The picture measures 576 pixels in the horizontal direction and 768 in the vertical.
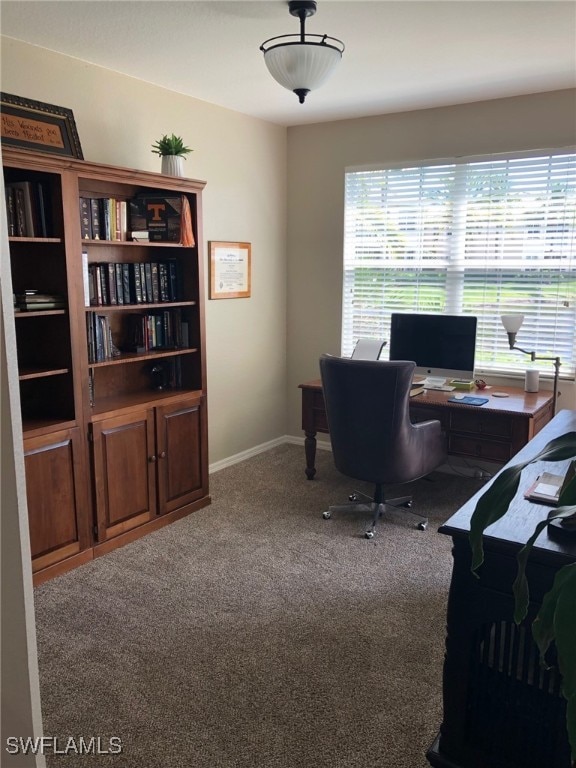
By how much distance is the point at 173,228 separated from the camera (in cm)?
361

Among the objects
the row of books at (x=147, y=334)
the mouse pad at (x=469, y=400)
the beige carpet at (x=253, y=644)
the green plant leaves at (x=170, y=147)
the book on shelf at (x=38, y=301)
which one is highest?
the green plant leaves at (x=170, y=147)

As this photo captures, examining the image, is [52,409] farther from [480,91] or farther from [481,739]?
[480,91]

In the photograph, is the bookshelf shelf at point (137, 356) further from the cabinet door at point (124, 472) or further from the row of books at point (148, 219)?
the row of books at point (148, 219)

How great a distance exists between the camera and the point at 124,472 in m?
3.39

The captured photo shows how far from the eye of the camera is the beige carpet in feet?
6.63

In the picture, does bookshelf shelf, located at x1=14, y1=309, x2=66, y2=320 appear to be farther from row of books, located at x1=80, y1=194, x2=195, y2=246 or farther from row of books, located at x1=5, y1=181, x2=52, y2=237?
row of books, located at x1=80, y1=194, x2=195, y2=246

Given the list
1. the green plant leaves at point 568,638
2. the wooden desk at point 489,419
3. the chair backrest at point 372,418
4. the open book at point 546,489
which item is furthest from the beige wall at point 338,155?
the green plant leaves at point 568,638

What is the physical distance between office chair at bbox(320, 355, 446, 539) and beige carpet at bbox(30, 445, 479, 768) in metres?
0.38

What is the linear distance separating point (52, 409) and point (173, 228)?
1.24 m

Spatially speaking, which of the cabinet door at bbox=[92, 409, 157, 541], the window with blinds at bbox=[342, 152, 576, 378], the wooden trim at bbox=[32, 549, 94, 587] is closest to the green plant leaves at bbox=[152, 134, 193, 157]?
the cabinet door at bbox=[92, 409, 157, 541]

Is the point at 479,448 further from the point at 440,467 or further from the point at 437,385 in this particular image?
the point at 440,467

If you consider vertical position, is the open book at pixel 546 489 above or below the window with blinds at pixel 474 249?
below

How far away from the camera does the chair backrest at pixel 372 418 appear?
329 centimetres

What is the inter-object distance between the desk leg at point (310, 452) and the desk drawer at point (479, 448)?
38.7 inches
